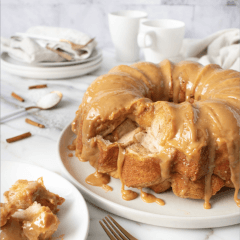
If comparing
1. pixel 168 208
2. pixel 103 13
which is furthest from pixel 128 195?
pixel 103 13

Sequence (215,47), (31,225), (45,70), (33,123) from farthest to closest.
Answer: (215,47), (45,70), (33,123), (31,225)

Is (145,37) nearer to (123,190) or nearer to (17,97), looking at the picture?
(17,97)

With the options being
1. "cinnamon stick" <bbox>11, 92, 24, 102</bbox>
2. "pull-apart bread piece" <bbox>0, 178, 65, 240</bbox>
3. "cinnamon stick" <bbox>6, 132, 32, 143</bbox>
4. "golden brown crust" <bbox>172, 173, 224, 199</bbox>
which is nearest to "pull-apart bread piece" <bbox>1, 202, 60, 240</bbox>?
"pull-apart bread piece" <bbox>0, 178, 65, 240</bbox>

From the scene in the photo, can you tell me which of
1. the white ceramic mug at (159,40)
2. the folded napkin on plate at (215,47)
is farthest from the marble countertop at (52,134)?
the folded napkin on plate at (215,47)

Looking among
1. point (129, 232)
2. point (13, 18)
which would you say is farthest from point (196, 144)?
point (13, 18)

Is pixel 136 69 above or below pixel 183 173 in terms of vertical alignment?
above

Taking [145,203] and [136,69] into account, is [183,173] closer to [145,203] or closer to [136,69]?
[145,203]
